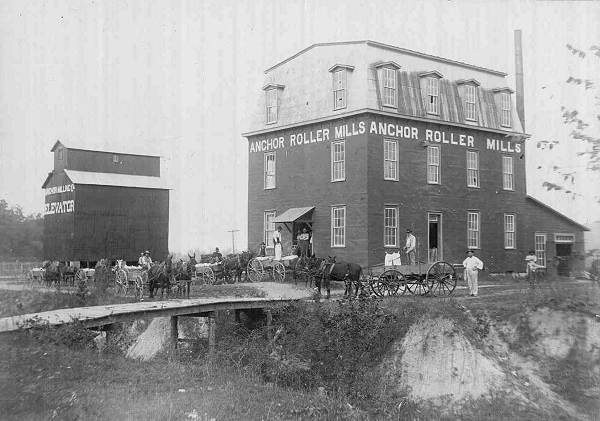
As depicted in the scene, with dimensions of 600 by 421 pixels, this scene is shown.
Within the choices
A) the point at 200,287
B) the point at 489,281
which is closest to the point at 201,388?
the point at 200,287

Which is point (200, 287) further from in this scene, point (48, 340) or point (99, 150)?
point (99, 150)

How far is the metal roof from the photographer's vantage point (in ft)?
127

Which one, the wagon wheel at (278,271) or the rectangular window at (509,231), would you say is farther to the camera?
the rectangular window at (509,231)

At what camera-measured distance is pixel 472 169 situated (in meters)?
32.3

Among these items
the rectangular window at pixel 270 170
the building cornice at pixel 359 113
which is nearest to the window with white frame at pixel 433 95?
the building cornice at pixel 359 113

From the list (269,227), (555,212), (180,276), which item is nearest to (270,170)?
(269,227)

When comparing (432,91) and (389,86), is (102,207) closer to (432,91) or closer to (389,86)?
(389,86)

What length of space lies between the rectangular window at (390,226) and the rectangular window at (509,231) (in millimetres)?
7398

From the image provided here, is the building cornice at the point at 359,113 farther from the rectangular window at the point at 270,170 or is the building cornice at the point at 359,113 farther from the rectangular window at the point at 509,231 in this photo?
the rectangular window at the point at 509,231

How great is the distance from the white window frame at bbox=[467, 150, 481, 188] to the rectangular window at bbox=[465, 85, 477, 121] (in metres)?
1.69

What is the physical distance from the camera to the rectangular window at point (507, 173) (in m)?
33.6

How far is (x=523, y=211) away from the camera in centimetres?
3419

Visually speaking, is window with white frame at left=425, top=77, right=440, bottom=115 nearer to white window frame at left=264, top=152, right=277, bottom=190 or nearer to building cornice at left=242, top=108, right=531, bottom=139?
building cornice at left=242, top=108, right=531, bottom=139

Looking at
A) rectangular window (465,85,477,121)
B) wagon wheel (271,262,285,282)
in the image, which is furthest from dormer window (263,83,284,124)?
rectangular window (465,85,477,121)
